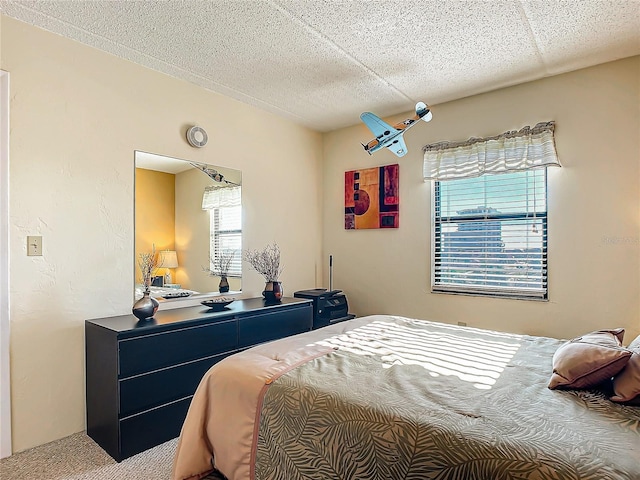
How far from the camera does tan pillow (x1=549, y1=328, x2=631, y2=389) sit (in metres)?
1.43

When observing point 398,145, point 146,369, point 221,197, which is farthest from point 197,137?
point 146,369

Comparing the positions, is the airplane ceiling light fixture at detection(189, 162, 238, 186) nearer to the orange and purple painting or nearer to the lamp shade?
the lamp shade

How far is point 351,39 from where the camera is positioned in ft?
8.76

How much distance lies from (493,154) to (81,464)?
152 inches

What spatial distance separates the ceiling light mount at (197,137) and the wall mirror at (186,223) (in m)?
0.18

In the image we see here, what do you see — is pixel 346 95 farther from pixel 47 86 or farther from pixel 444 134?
pixel 47 86

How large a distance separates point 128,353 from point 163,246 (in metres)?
1.07

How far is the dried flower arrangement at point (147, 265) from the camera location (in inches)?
119

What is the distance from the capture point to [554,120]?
10.6 ft

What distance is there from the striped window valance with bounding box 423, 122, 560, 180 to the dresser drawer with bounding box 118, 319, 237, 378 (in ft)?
8.08

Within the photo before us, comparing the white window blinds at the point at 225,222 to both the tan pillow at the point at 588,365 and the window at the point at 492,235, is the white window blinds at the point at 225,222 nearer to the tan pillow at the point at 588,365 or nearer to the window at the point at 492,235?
the window at the point at 492,235

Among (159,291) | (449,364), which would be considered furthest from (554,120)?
(159,291)

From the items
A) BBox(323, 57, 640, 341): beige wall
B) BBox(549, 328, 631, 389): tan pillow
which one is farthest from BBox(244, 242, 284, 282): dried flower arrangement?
BBox(549, 328, 631, 389): tan pillow

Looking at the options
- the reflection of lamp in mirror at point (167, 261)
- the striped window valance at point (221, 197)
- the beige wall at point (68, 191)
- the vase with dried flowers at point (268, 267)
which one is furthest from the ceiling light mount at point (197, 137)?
the vase with dried flowers at point (268, 267)
